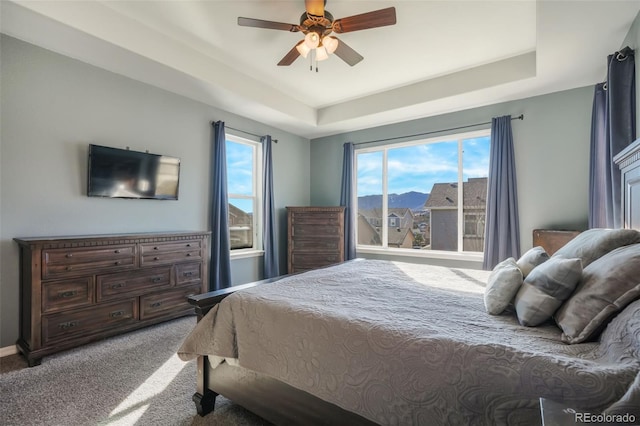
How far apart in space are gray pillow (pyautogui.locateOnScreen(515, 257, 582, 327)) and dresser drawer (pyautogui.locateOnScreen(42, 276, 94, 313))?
3.19m

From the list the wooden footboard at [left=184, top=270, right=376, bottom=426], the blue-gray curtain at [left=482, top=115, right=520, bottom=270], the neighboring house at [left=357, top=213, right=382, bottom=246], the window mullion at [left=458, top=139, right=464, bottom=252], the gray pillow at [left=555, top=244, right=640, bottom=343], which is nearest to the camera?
the gray pillow at [left=555, top=244, right=640, bottom=343]

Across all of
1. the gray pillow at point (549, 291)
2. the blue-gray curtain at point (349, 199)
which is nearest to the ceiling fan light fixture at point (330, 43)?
the gray pillow at point (549, 291)

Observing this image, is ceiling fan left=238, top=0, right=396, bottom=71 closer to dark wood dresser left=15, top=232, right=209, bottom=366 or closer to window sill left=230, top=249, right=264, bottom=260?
dark wood dresser left=15, top=232, right=209, bottom=366

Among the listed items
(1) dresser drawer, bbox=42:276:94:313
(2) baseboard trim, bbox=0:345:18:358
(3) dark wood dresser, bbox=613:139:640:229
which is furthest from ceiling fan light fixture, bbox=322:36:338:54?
(2) baseboard trim, bbox=0:345:18:358

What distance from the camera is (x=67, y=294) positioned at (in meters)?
2.46

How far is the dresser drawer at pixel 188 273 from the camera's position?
3247 mm

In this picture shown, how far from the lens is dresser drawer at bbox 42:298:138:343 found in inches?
94.0

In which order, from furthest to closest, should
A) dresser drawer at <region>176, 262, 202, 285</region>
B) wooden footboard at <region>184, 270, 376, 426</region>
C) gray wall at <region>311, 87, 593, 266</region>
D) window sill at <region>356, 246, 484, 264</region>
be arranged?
1. window sill at <region>356, 246, 484, 264</region>
2. gray wall at <region>311, 87, 593, 266</region>
3. dresser drawer at <region>176, 262, 202, 285</region>
4. wooden footboard at <region>184, 270, 376, 426</region>

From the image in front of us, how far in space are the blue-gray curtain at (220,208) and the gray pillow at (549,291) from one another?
134 inches

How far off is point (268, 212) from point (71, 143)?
2.51m

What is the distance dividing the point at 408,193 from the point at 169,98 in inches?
142

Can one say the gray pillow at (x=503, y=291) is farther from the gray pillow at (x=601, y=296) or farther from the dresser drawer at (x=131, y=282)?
the dresser drawer at (x=131, y=282)

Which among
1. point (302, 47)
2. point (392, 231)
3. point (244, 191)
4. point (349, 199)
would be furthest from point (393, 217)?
point (302, 47)

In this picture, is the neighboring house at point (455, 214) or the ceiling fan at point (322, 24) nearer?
the ceiling fan at point (322, 24)
